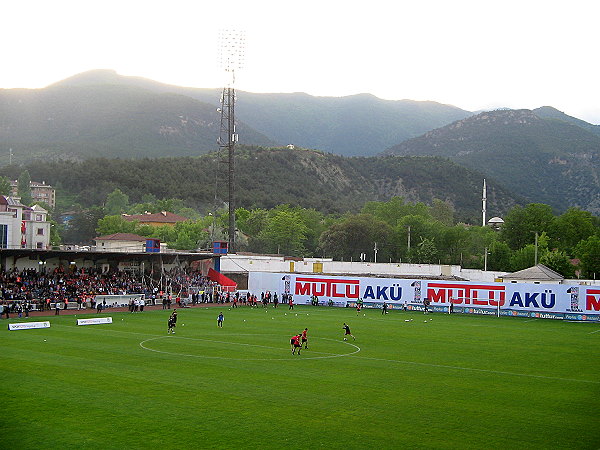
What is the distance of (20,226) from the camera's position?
66.7 m

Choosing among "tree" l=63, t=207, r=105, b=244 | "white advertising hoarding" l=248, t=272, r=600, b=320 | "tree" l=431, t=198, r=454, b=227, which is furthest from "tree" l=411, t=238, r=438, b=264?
"tree" l=63, t=207, r=105, b=244

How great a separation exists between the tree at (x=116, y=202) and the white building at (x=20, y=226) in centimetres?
6763

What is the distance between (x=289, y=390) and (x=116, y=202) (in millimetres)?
140000

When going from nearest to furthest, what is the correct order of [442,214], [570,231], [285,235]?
[570,231], [285,235], [442,214]

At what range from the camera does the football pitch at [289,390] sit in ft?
57.8

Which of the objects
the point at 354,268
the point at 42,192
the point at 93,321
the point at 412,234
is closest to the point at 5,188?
the point at 42,192

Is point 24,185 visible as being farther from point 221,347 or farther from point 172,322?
point 221,347

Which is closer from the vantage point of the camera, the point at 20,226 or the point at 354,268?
the point at 20,226

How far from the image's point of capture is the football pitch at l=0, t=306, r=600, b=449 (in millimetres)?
17625

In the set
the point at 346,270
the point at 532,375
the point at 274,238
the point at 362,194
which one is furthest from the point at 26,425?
the point at 362,194

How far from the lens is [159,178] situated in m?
176

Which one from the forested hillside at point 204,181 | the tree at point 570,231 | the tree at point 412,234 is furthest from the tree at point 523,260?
the forested hillside at point 204,181

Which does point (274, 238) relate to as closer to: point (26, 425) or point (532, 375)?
point (532, 375)

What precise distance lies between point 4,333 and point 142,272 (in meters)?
32.3
